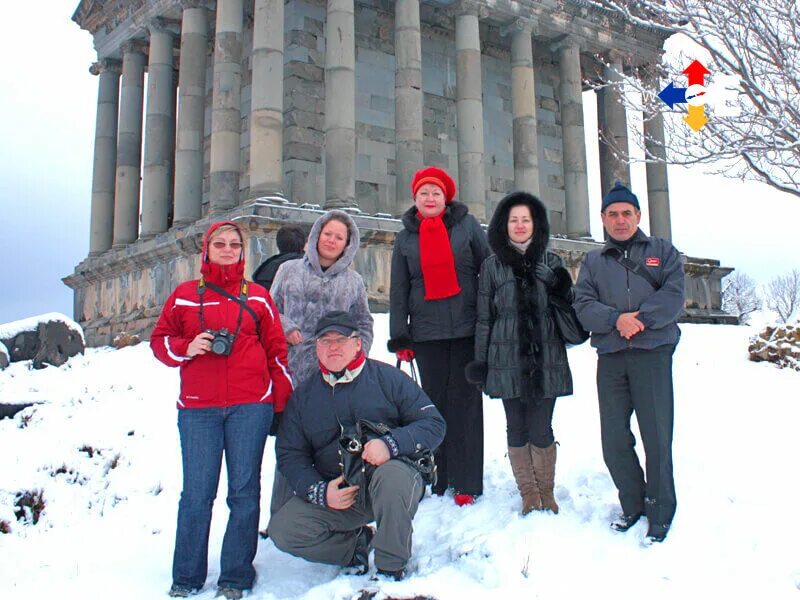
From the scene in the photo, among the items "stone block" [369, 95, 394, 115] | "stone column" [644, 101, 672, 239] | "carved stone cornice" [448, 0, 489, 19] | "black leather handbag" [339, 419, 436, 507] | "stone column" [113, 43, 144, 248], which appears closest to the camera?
"black leather handbag" [339, 419, 436, 507]

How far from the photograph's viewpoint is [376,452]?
12.9 feet

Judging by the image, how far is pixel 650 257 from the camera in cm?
453

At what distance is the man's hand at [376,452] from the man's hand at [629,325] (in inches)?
61.8

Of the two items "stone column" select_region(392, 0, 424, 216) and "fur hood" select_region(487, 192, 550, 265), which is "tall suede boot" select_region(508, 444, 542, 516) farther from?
"stone column" select_region(392, 0, 424, 216)

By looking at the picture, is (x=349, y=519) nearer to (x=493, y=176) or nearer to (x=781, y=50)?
(x=781, y=50)

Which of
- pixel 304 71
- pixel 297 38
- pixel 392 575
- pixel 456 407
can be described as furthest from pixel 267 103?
pixel 392 575

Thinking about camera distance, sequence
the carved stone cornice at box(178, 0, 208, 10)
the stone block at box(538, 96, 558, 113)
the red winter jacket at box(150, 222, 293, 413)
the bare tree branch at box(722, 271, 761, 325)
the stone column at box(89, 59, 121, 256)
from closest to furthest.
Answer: the red winter jacket at box(150, 222, 293, 413)
the carved stone cornice at box(178, 0, 208, 10)
the stone column at box(89, 59, 121, 256)
the stone block at box(538, 96, 558, 113)
the bare tree branch at box(722, 271, 761, 325)

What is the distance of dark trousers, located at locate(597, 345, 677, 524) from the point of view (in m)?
4.28

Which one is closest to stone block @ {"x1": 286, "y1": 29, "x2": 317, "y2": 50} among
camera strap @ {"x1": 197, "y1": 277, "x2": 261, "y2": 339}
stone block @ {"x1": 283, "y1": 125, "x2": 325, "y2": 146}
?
stone block @ {"x1": 283, "y1": 125, "x2": 325, "y2": 146}

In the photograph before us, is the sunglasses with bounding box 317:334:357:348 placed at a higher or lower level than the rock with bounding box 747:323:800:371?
lower

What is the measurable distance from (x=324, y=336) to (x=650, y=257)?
2083 millimetres

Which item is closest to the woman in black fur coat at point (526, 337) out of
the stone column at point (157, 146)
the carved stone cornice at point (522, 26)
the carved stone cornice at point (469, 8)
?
the carved stone cornice at point (469, 8)

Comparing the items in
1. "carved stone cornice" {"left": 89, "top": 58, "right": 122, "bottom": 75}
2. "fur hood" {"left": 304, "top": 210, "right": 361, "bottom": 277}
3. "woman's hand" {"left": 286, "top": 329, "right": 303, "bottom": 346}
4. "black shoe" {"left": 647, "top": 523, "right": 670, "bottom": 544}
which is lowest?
"black shoe" {"left": 647, "top": 523, "right": 670, "bottom": 544}

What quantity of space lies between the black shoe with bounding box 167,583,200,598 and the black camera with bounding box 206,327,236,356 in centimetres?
132
